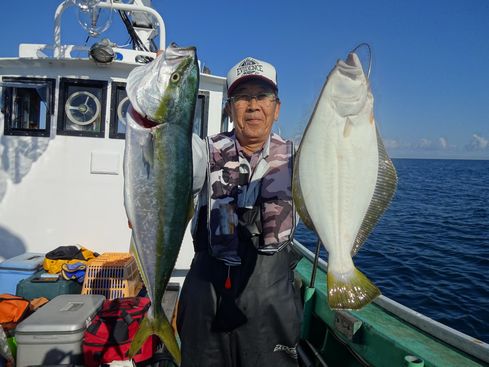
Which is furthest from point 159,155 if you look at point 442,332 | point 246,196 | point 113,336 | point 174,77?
point 442,332

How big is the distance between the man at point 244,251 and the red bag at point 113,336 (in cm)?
108

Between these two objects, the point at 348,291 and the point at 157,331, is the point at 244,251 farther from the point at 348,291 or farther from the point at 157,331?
the point at 348,291

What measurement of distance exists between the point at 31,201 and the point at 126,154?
5.36 m

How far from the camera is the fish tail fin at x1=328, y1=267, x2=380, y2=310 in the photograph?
175 cm

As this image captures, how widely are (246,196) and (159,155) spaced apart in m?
1.01

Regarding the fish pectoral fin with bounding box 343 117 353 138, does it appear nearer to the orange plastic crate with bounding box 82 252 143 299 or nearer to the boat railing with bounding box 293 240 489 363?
the boat railing with bounding box 293 240 489 363

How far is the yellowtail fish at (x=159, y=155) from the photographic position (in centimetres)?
218

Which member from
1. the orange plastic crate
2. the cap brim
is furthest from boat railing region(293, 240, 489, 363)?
the orange plastic crate

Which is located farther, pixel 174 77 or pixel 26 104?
pixel 26 104

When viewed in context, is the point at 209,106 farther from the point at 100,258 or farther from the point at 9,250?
the point at 9,250

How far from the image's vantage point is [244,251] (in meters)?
2.98

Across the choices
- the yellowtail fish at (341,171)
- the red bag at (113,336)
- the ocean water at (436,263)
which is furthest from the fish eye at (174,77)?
the ocean water at (436,263)

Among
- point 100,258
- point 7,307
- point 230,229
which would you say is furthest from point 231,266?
point 100,258

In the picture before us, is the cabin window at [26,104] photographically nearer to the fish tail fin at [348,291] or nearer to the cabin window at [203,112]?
the cabin window at [203,112]
